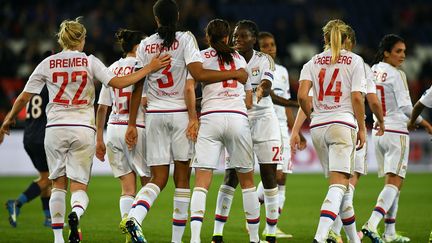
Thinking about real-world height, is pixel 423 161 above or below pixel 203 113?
below

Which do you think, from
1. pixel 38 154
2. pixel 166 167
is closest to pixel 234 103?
pixel 166 167

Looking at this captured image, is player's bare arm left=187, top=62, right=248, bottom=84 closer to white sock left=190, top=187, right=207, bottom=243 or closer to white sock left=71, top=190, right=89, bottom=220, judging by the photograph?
white sock left=190, top=187, right=207, bottom=243

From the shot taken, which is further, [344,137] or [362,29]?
[362,29]

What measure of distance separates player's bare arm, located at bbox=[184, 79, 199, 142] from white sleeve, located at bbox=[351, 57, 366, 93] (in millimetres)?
1693

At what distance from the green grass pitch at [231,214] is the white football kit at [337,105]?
6.58 feet

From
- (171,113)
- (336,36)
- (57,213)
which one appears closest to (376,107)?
(336,36)

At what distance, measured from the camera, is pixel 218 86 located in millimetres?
9258

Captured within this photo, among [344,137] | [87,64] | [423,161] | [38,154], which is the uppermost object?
[87,64]

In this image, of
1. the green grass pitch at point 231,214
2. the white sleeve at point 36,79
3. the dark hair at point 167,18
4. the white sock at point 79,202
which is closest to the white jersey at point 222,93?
the dark hair at point 167,18

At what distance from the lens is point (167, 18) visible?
9.20 meters

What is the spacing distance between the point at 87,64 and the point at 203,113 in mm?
1352

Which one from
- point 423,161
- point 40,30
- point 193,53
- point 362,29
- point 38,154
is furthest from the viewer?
point 362,29

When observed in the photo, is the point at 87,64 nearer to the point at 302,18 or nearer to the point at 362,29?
the point at 302,18

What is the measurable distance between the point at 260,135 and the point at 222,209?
974mm
